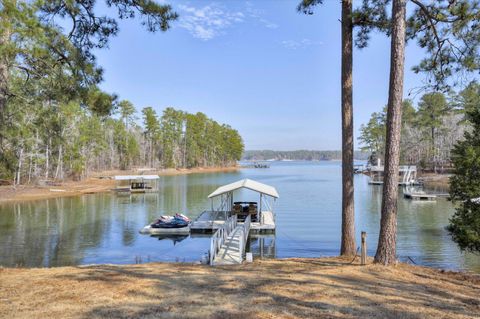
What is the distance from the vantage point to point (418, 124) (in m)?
60.6

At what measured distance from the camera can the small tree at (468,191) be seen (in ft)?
33.3

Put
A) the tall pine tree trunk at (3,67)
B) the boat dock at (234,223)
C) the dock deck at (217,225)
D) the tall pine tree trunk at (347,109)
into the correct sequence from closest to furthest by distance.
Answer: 1. the tall pine tree trunk at (3,67)
2. the tall pine tree trunk at (347,109)
3. the boat dock at (234,223)
4. the dock deck at (217,225)

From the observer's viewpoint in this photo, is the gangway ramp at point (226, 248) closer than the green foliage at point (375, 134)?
Yes

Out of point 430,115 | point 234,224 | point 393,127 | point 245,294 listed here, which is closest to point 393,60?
point 393,127

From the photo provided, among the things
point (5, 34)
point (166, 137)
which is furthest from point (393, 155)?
point (166, 137)

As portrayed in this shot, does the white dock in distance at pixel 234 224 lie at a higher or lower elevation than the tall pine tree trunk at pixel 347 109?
lower

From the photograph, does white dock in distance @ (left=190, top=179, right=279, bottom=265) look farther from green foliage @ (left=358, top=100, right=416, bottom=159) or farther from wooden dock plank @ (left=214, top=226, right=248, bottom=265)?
green foliage @ (left=358, top=100, right=416, bottom=159)

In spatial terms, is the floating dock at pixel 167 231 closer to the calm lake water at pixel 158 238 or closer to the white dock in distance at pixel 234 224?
the white dock in distance at pixel 234 224

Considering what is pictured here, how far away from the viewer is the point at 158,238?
1984 cm

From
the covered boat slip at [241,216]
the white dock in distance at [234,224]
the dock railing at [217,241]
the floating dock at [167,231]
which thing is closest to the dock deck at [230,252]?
A: the white dock in distance at [234,224]

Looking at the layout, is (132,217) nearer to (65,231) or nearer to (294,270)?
(65,231)

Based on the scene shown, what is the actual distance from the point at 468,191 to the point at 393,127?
515cm

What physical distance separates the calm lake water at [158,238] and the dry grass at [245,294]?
7.62 metres

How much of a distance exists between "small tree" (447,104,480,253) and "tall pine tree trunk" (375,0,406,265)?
3.84m
